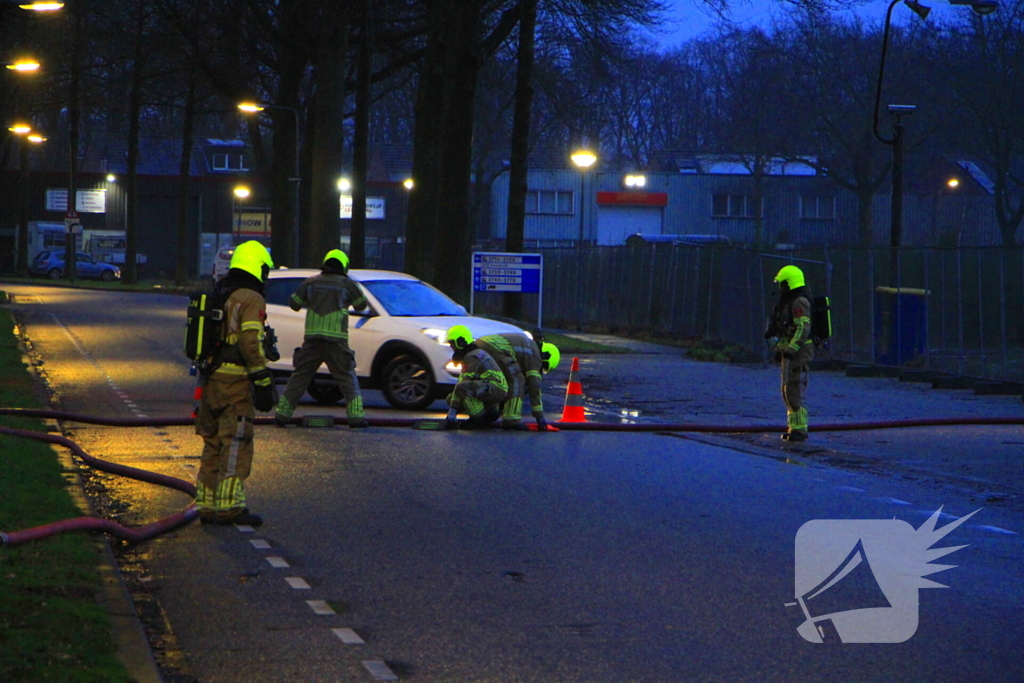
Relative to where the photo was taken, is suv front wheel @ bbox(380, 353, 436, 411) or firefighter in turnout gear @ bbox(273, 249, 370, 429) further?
suv front wheel @ bbox(380, 353, 436, 411)

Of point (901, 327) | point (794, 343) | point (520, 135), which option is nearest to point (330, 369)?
point (794, 343)

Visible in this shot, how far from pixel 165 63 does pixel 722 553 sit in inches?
1483

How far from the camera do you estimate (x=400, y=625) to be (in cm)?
636

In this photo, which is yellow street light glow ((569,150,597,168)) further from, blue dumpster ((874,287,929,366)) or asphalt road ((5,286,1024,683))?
asphalt road ((5,286,1024,683))

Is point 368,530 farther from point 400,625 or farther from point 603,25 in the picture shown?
point 603,25

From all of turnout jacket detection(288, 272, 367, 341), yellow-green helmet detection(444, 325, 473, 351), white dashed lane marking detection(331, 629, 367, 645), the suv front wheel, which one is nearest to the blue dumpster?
the suv front wheel

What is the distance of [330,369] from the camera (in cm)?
1408

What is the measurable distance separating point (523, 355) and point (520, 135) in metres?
15.2

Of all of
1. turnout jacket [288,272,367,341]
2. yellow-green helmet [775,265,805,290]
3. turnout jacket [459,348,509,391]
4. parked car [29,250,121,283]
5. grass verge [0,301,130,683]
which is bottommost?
grass verge [0,301,130,683]

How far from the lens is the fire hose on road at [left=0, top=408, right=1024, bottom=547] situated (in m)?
Answer: 7.79

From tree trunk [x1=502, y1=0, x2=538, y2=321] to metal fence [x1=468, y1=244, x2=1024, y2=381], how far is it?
4473 millimetres

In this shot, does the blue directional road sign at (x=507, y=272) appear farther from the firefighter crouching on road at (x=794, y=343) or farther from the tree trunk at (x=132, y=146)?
the tree trunk at (x=132, y=146)

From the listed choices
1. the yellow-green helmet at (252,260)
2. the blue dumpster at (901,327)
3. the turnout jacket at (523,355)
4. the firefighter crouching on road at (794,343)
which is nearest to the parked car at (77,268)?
the blue dumpster at (901,327)

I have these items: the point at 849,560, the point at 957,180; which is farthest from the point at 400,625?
the point at 957,180
